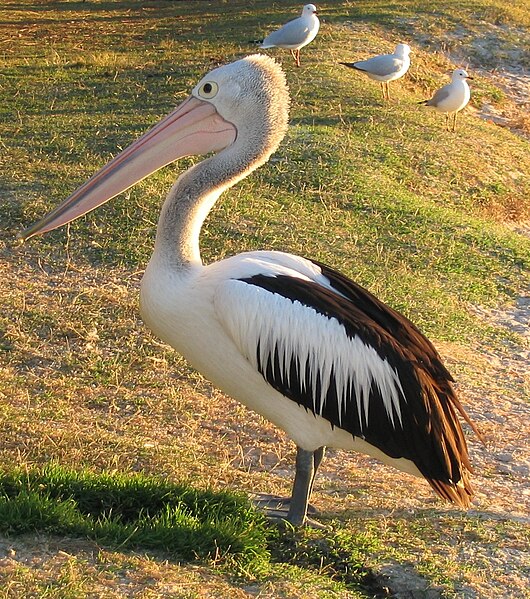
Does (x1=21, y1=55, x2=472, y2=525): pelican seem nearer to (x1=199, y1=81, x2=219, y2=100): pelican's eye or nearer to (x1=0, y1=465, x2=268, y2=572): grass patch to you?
(x1=199, y1=81, x2=219, y2=100): pelican's eye

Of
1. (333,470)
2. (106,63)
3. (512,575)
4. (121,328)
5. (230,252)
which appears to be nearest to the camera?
(512,575)

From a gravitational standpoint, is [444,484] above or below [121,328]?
above

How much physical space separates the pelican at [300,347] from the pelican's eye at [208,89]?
0.10m

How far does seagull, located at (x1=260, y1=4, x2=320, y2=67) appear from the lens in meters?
11.0

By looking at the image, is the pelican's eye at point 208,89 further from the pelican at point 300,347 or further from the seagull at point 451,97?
the seagull at point 451,97

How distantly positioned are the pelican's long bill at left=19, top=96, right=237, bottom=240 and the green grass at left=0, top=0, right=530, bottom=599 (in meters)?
0.98

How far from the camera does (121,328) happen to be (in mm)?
5363

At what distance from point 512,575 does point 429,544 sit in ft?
1.00

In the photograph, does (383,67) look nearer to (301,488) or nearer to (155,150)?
(155,150)

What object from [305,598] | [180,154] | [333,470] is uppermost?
[180,154]

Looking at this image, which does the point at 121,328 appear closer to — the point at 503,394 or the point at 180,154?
the point at 180,154

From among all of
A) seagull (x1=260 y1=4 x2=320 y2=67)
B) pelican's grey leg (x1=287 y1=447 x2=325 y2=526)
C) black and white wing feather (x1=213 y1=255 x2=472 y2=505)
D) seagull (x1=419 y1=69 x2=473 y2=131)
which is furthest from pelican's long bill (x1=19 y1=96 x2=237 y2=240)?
seagull (x1=260 y1=4 x2=320 y2=67)

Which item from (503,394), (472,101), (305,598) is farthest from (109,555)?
(472,101)

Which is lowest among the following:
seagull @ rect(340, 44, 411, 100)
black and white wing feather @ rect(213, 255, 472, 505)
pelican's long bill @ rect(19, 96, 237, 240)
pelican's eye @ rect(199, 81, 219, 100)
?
black and white wing feather @ rect(213, 255, 472, 505)
